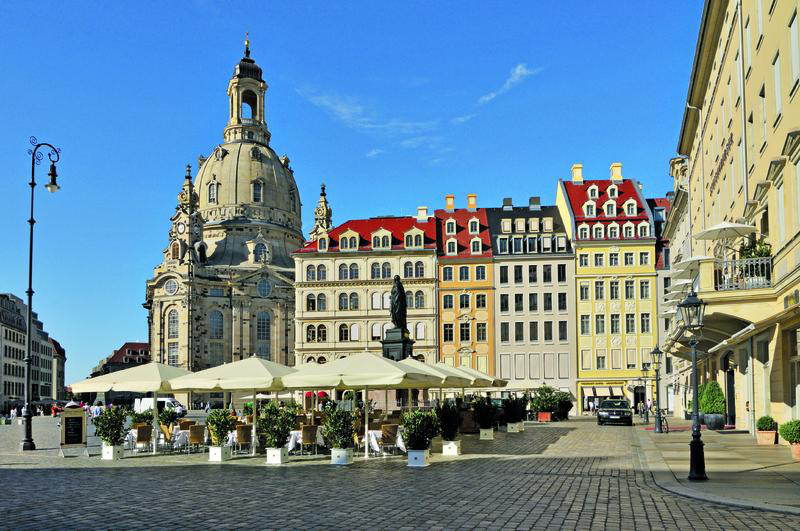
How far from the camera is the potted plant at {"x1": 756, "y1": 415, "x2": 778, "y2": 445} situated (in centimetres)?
2648

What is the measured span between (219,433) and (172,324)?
102m

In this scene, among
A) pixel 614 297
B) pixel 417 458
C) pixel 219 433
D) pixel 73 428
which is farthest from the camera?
pixel 614 297

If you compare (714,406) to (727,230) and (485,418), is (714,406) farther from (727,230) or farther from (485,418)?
(727,230)

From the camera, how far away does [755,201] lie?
1076 inches

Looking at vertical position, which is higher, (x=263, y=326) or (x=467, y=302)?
(x=467, y=302)

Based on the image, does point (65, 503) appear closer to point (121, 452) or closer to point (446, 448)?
point (121, 452)

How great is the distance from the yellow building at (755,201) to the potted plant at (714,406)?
0.71 metres

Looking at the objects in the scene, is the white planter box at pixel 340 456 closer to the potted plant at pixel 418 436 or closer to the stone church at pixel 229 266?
the potted plant at pixel 418 436

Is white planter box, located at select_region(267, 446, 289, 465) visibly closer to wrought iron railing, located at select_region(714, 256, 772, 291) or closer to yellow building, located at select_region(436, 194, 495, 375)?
wrought iron railing, located at select_region(714, 256, 772, 291)

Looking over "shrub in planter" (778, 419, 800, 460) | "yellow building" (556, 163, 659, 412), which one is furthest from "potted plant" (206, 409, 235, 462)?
"yellow building" (556, 163, 659, 412)

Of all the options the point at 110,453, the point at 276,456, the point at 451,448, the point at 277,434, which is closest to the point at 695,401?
the point at 451,448

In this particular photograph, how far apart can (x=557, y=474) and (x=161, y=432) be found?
16575 millimetres

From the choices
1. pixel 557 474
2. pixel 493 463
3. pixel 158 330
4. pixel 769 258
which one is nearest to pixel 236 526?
pixel 557 474

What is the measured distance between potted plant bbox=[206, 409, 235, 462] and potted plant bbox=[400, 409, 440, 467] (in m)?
5.41
